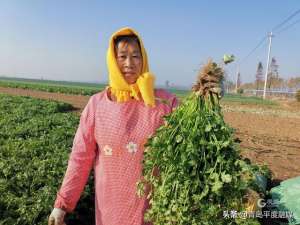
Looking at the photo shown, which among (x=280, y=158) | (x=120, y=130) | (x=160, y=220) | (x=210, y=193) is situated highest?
(x=120, y=130)

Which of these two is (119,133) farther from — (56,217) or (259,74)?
(259,74)

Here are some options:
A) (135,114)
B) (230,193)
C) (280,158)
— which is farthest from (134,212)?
(280,158)

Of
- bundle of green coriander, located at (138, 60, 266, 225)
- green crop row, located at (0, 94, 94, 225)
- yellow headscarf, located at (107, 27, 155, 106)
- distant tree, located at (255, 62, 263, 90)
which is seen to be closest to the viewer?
bundle of green coriander, located at (138, 60, 266, 225)

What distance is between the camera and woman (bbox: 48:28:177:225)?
201 cm

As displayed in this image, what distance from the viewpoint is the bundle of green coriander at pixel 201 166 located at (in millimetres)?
1564

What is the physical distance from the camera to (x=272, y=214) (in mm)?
3289

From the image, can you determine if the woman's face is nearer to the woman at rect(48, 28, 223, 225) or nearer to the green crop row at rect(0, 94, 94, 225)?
the woman at rect(48, 28, 223, 225)

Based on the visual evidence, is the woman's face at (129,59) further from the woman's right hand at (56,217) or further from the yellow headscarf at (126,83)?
the woman's right hand at (56,217)

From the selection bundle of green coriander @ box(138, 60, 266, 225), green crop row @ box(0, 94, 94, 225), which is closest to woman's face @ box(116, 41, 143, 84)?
bundle of green coriander @ box(138, 60, 266, 225)

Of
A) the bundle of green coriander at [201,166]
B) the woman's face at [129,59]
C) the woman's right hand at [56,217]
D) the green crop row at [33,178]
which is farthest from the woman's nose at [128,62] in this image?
the green crop row at [33,178]

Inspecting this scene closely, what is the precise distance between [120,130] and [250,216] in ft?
2.54

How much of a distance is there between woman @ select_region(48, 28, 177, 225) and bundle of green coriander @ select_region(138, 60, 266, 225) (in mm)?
309

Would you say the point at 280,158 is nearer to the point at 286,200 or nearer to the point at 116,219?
the point at 286,200

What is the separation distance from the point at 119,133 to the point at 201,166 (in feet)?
1.79
